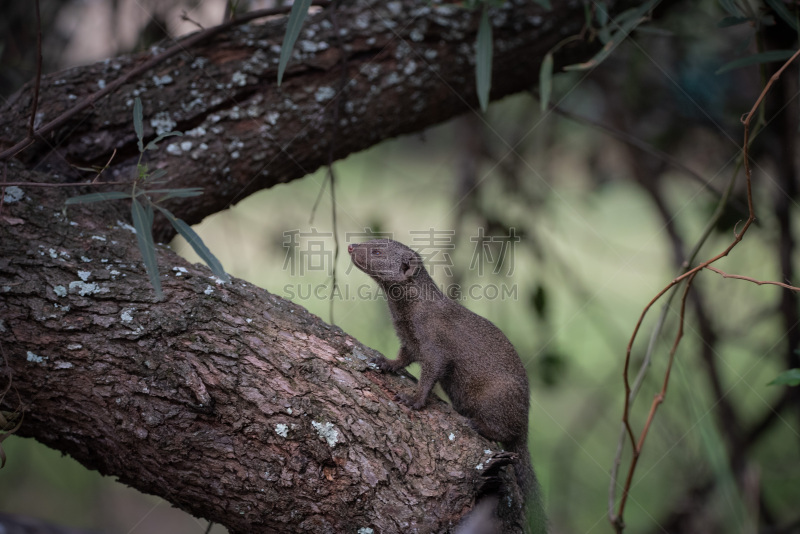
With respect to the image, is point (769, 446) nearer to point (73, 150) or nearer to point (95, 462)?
Answer: point (95, 462)

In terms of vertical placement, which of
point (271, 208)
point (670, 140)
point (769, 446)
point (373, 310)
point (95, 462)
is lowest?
point (769, 446)

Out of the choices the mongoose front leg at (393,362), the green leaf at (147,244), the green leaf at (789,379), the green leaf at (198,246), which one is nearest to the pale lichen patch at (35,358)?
the green leaf at (147,244)

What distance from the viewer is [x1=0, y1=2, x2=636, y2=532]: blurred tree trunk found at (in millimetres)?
1981

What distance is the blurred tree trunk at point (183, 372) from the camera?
1.98 m

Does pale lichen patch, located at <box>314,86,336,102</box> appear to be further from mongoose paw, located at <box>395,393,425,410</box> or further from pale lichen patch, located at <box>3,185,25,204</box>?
mongoose paw, located at <box>395,393,425,410</box>

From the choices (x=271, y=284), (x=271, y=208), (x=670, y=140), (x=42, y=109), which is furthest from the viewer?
(x=271, y=284)

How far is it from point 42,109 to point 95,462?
1.56 metres

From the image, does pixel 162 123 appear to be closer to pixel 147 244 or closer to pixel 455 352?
pixel 147 244

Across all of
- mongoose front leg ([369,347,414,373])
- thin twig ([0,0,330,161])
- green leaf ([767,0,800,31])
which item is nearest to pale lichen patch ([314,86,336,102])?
thin twig ([0,0,330,161])

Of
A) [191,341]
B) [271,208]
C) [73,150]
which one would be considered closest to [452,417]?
[191,341]

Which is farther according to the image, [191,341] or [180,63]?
[180,63]

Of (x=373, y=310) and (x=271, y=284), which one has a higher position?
(x=373, y=310)

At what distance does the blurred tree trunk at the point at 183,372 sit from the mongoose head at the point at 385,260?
70 centimetres

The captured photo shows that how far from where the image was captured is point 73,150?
2742 millimetres
